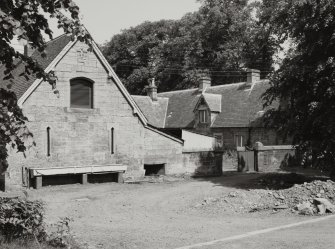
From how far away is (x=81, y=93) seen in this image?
24859 millimetres

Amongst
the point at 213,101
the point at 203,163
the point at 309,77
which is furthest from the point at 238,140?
the point at 309,77

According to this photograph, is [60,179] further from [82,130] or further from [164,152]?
[164,152]

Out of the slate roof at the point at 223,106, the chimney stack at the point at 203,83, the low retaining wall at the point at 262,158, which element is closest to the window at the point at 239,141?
the slate roof at the point at 223,106

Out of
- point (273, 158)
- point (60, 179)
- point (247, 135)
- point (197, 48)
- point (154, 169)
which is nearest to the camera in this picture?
point (60, 179)

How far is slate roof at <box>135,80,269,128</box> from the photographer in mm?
41688

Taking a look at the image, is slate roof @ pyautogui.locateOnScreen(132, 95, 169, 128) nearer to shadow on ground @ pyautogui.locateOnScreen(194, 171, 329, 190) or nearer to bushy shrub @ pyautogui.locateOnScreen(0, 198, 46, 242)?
shadow on ground @ pyautogui.locateOnScreen(194, 171, 329, 190)

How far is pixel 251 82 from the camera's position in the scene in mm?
45062

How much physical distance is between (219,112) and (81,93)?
22.3m

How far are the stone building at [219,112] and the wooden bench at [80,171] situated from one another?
1179 cm

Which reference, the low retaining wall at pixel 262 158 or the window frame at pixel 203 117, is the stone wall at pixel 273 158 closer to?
the low retaining wall at pixel 262 158

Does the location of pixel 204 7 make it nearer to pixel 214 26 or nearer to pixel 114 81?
pixel 214 26

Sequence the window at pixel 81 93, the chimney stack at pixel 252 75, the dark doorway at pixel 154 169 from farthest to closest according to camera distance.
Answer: the chimney stack at pixel 252 75
the dark doorway at pixel 154 169
the window at pixel 81 93

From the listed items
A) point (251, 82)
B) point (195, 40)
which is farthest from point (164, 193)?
point (195, 40)

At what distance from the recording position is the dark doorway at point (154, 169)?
27.8 meters
